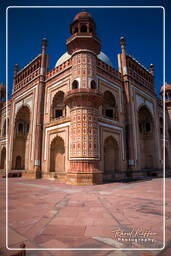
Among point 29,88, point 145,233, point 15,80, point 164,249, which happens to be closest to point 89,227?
point 145,233

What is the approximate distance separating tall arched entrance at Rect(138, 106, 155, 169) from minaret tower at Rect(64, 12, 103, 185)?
36.4 feet

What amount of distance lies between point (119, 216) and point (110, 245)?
1.55 m

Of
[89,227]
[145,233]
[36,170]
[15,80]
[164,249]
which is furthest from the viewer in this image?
[15,80]

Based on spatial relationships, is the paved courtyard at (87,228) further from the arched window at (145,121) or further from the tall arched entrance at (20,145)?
the arched window at (145,121)

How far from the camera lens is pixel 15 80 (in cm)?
2391

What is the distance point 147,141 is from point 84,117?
13.3m

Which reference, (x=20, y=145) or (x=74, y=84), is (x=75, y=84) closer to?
(x=74, y=84)

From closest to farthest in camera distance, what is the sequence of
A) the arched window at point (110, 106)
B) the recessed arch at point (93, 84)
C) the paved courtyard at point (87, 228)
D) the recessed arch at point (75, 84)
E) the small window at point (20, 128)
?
the paved courtyard at point (87, 228), the recessed arch at point (93, 84), the recessed arch at point (75, 84), the arched window at point (110, 106), the small window at point (20, 128)

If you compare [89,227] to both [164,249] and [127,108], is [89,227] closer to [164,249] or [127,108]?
[164,249]

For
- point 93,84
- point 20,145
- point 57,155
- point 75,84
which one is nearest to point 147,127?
point 93,84

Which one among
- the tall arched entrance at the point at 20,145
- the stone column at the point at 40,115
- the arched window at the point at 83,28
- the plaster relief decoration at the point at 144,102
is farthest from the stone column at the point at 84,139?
the tall arched entrance at the point at 20,145

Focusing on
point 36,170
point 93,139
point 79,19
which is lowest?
point 36,170

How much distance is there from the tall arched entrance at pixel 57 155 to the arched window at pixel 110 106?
536cm

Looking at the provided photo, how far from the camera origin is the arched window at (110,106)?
1687 centimetres
